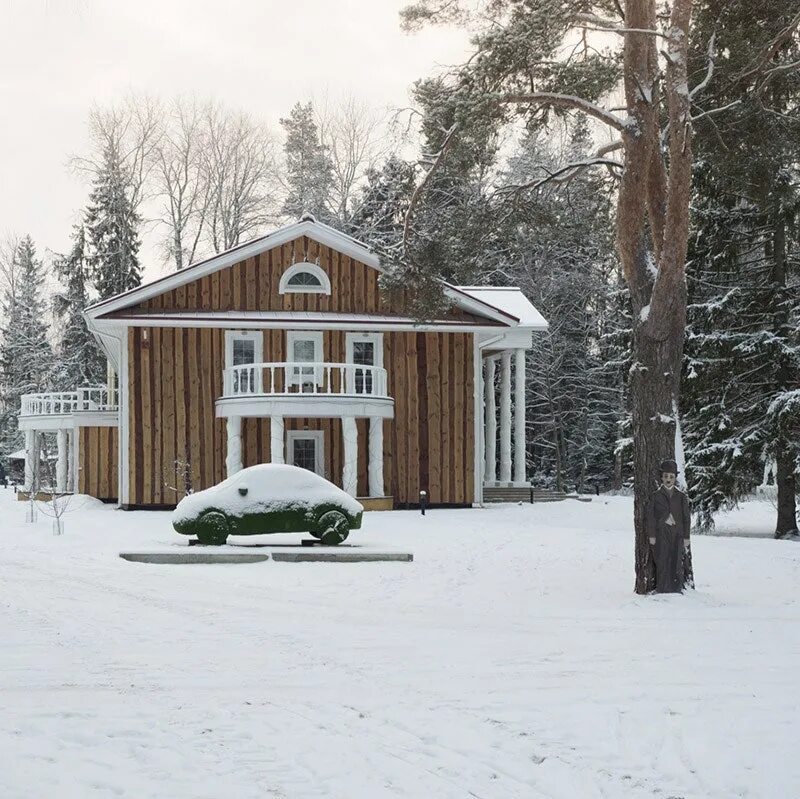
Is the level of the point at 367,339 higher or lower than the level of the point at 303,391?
higher

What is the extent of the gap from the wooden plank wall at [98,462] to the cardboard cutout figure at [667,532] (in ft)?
72.0

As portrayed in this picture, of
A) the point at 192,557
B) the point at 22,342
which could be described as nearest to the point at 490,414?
the point at 192,557

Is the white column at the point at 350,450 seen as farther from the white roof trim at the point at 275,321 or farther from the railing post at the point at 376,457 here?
the white roof trim at the point at 275,321

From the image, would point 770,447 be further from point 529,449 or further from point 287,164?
point 287,164

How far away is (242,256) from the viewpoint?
2853 cm

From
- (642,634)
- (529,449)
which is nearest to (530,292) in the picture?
(529,449)

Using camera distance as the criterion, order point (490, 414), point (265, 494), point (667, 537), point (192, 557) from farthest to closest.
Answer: point (490, 414), point (265, 494), point (192, 557), point (667, 537)

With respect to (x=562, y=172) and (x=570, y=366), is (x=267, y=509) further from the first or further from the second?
(x=570, y=366)

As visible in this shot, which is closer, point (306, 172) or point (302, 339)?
point (302, 339)

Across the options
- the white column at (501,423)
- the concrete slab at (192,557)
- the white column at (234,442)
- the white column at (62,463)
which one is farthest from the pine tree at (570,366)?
the concrete slab at (192,557)

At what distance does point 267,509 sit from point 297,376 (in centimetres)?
1136

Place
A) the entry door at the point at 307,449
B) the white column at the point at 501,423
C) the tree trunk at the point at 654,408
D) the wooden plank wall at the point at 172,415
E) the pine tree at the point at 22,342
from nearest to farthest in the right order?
the tree trunk at the point at 654,408 → the wooden plank wall at the point at 172,415 → the entry door at the point at 307,449 → the white column at the point at 501,423 → the pine tree at the point at 22,342

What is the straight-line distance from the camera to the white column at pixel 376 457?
2791 cm

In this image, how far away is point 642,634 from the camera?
10250mm
